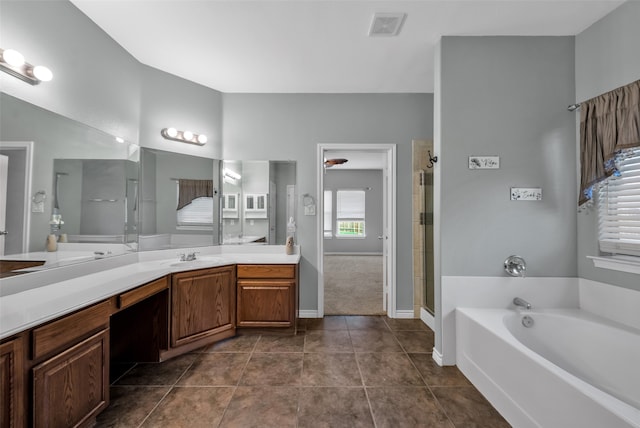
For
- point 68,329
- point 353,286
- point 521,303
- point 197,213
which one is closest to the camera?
point 68,329

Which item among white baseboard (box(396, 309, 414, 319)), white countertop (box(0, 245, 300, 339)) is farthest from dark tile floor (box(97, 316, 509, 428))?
white countertop (box(0, 245, 300, 339))

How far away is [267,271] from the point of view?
266 centimetres

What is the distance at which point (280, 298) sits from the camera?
2.66 metres

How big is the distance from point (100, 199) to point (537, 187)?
11.6 ft

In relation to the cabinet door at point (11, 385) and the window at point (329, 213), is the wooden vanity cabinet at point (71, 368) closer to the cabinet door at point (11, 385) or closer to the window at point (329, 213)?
the cabinet door at point (11, 385)

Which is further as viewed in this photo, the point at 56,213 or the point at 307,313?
the point at 307,313

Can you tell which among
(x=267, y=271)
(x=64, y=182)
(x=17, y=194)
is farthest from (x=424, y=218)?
(x=17, y=194)

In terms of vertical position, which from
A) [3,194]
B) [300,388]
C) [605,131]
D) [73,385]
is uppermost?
[605,131]

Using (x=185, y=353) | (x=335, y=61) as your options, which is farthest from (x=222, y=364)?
(x=335, y=61)

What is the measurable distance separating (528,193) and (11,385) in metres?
3.29

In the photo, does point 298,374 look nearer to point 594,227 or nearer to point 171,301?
point 171,301

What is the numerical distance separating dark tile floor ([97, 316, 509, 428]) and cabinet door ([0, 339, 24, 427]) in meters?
0.62

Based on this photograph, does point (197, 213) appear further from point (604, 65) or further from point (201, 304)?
point (604, 65)

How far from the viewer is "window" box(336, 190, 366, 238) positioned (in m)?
8.12
